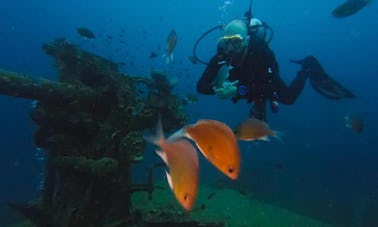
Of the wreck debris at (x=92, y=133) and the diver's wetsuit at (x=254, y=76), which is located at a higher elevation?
the diver's wetsuit at (x=254, y=76)

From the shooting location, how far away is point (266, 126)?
3846mm

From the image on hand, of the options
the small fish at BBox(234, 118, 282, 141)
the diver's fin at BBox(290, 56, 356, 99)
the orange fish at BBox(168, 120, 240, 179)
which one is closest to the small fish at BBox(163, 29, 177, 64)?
the diver's fin at BBox(290, 56, 356, 99)

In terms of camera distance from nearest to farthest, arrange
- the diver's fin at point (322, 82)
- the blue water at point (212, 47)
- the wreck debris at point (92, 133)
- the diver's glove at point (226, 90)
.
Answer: the diver's glove at point (226, 90) < the wreck debris at point (92, 133) < the diver's fin at point (322, 82) < the blue water at point (212, 47)

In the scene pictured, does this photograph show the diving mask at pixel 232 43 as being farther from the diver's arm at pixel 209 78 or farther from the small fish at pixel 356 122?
the small fish at pixel 356 122

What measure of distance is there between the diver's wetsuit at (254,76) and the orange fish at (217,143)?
3.66 metres

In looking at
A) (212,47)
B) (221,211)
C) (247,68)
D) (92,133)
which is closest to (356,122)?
(247,68)

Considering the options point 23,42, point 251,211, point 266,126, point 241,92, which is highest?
point 23,42

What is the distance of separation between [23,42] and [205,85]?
288 feet

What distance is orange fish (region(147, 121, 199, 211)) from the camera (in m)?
1.95

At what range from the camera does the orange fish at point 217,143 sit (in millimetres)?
2188

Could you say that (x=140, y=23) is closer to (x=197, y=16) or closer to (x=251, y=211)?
(x=197, y=16)

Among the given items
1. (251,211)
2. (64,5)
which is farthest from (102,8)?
(251,211)

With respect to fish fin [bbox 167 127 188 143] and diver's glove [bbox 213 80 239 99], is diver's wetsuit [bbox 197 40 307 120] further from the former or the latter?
fish fin [bbox 167 127 188 143]

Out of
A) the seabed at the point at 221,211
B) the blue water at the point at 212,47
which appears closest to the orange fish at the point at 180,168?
the seabed at the point at 221,211
